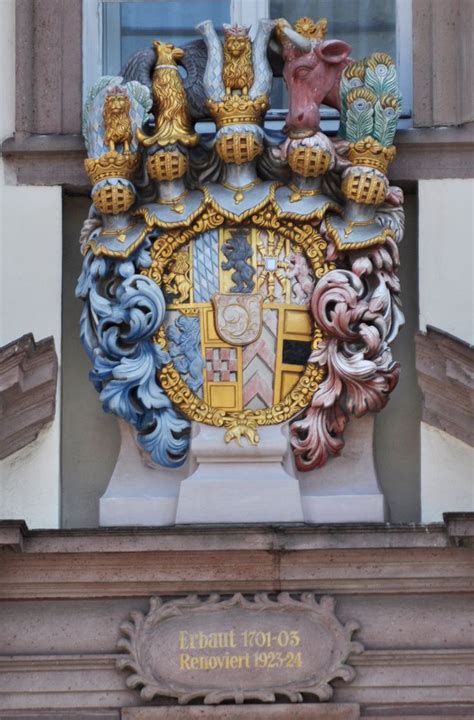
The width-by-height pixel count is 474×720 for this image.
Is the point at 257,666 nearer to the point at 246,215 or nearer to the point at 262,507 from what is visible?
the point at 262,507

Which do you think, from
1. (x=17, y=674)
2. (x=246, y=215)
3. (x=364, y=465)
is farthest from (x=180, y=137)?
(x=17, y=674)

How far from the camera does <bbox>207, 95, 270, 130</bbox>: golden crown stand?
910cm

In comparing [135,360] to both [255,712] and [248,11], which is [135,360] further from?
[248,11]

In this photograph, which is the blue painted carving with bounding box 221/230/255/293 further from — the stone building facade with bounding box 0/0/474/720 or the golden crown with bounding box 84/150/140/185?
the stone building facade with bounding box 0/0/474/720

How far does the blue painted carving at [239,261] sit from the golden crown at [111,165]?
1.33ft

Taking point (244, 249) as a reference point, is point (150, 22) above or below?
above

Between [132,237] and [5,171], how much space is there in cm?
55

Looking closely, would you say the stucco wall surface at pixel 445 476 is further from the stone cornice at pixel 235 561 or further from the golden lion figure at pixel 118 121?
the golden lion figure at pixel 118 121

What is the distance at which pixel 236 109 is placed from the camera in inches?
358

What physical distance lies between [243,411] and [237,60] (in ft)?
3.79

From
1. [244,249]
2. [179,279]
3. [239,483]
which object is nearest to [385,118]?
[244,249]

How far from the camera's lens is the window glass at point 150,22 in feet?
31.9

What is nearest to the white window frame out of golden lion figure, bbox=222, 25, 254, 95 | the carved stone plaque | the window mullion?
the window mullion

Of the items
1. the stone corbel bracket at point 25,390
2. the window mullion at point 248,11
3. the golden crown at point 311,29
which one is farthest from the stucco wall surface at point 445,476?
the window mullion at point 248,11
